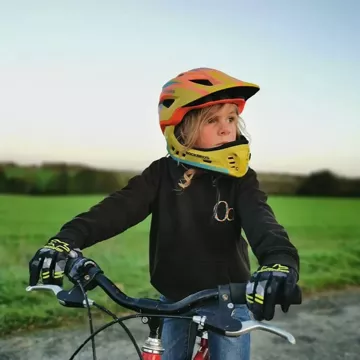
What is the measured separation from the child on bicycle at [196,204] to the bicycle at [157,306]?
0.28 m

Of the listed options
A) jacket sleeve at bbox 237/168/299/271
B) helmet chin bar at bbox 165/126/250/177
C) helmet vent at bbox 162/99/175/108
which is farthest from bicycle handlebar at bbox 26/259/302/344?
helmet vent at bbox 162/99/175/108

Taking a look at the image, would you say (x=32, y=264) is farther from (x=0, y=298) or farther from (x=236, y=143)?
(x=0, y=298)

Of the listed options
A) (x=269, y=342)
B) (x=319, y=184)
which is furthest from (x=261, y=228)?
(x=319, y=184)

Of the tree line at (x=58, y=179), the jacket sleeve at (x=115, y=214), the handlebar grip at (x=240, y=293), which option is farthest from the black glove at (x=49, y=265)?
the tree line at (x=58, y=179)

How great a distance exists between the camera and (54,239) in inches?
74.6

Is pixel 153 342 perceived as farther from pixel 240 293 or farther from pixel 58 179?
pixel 58 179

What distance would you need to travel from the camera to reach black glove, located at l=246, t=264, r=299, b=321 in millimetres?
1507

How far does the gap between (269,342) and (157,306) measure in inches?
126

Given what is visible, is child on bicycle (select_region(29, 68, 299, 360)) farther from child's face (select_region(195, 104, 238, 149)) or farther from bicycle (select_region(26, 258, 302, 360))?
bicycle (select_region(26, 258, 302, 360))

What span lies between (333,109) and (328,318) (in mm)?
1753

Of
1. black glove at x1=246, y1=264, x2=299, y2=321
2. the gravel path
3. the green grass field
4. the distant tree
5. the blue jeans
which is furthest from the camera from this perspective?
the distant tree

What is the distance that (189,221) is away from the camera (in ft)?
7.30

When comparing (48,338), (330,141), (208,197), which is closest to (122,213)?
(208,197)

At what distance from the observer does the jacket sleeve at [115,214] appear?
202cm
